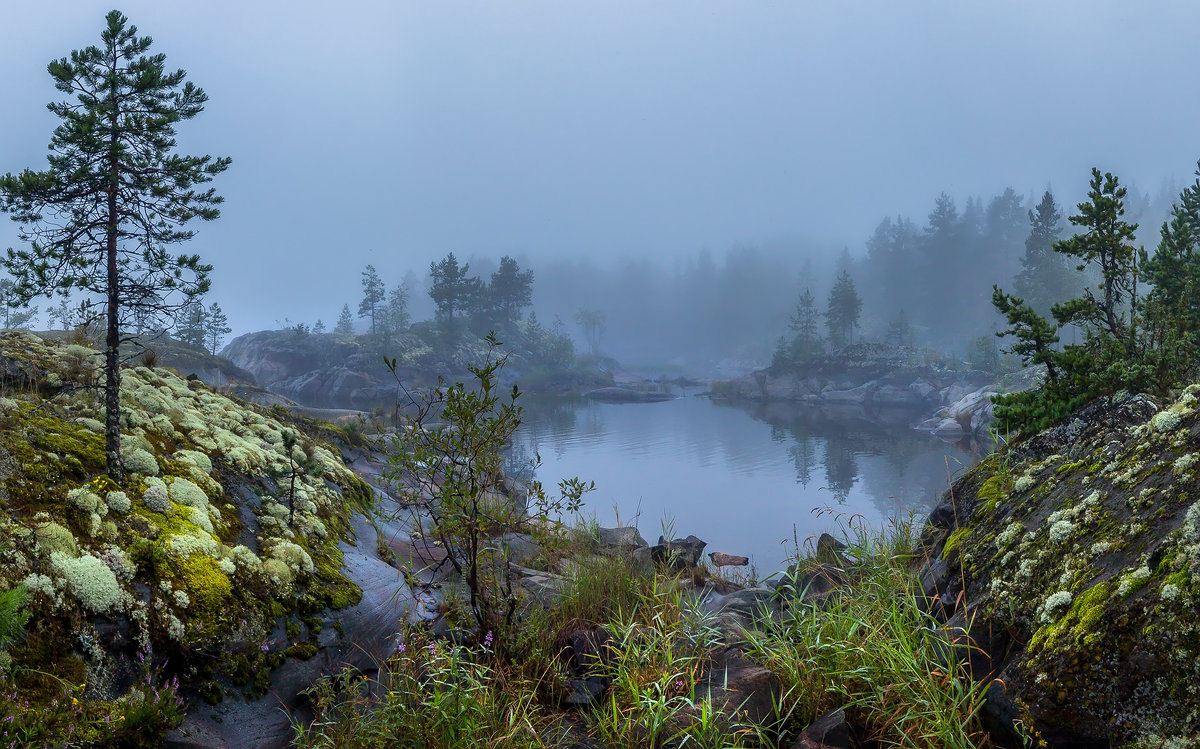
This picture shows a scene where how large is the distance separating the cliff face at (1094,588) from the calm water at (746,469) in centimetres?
112

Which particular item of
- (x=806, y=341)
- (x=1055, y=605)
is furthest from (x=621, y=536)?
(x=806, y=341)

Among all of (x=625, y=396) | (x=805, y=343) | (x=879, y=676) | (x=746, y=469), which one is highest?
(x=805, y=343)

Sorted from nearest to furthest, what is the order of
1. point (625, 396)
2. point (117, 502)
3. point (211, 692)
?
point (211, 692) < point (117, 502) < point (625, 396)

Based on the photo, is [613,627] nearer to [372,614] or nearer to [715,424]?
[372,614]

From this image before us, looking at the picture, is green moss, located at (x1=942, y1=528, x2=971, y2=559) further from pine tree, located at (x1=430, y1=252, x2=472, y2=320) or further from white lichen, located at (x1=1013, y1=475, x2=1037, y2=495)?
pine tree, located at (x1=430, y1=252, x2=472, y2=320)

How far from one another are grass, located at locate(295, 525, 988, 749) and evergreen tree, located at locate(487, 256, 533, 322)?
2976 inches

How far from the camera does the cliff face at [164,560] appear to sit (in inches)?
188

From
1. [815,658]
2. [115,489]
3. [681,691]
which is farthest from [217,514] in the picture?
[815,658]

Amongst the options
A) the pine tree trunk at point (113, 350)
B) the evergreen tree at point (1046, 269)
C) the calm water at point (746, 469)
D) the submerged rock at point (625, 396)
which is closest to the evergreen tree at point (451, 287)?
the submerged rock at point (625, 396)

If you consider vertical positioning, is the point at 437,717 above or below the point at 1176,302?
below

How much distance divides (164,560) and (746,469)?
21871 millimetres

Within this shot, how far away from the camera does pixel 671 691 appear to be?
4.55 m

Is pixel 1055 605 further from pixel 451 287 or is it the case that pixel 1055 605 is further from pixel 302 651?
pixel 451 287

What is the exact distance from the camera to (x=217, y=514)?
7016 millimetres
